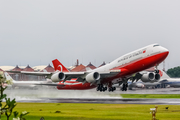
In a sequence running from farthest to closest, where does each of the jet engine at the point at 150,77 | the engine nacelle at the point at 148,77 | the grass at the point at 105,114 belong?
1. the engine nacelle at the point at 148,77
2. the jet engine at the point at 150,77
3. the grass at the point at 105,114

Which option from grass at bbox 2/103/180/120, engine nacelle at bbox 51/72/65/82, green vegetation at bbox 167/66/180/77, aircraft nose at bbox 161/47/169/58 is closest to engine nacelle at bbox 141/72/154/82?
aircraft nose at bbox 161/47/169/58

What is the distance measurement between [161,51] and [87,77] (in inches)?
528

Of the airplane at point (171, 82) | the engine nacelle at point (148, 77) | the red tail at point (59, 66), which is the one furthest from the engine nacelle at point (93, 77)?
the airplane at point (171, 82)

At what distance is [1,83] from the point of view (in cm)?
600

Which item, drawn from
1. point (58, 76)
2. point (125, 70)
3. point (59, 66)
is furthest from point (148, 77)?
point (59, 66)

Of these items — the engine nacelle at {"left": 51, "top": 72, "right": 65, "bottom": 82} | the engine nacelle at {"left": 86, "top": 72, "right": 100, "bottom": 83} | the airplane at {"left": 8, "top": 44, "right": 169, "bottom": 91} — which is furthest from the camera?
the engine nacelle at {"left": 86, "top": 72, "right": 100, "bottom": 83}

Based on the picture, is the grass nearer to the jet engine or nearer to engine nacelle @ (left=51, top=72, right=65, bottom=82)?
engine nacelle @ (left=51, top=72, right=65, bottom=82)

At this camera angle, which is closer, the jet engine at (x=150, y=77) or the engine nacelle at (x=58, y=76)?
the engine nacelle at (x=58, y=76)

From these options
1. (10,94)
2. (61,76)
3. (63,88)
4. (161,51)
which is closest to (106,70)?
(61,76)

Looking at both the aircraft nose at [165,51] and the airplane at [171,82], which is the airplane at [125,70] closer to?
the aircraft nose at [165,51]

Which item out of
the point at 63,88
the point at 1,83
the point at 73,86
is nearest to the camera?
the point at 1,83

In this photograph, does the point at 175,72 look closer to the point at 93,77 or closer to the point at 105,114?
the point at 93,77

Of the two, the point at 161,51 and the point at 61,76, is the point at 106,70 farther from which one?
the point at 161,51

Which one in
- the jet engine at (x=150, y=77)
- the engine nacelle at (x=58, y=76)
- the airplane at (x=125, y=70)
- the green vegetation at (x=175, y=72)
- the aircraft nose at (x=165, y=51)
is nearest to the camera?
the aircraft nose at (x=165, y=51)
